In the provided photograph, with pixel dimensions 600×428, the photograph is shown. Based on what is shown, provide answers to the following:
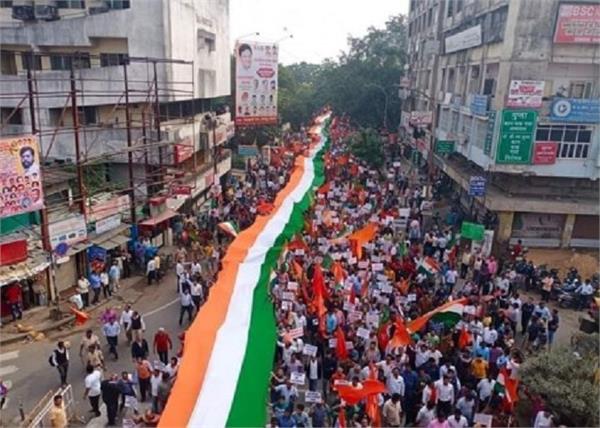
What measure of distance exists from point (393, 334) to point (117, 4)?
1993cm

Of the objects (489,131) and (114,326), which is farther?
(489,131)

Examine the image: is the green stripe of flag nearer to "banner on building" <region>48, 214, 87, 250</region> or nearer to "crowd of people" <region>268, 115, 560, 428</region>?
"crowd of people" <region>268, 115, 560, 428</region>

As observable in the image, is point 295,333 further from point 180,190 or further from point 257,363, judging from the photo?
point 180,190

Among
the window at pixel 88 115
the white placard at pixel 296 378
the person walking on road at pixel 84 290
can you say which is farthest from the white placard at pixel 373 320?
the window at pixel 88 115

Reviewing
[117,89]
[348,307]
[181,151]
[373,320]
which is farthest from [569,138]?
[117,89]

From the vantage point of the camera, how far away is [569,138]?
21.3 meters

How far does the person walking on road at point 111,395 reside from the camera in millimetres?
9609

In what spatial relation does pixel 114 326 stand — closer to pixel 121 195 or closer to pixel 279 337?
pixel 279 337

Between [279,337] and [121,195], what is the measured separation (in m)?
10.9

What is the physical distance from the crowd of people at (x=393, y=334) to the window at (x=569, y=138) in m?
6.21

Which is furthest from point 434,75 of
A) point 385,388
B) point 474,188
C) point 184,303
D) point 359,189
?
point 385,388

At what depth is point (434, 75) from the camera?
117 feet

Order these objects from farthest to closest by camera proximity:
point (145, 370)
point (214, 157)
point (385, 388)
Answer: point (214, 157)
point (145, 370)
point (385, 388)

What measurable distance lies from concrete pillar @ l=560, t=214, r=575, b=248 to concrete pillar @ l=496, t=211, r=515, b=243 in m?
2.21
